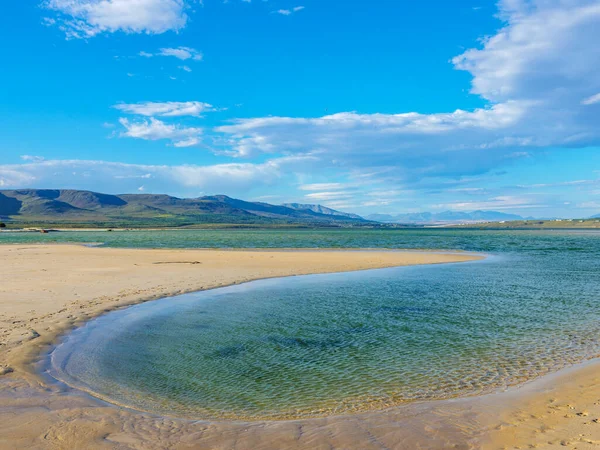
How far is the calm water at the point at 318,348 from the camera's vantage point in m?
11.1

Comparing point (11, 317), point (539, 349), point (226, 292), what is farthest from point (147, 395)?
point (226, 292)

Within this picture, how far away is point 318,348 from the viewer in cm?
1538

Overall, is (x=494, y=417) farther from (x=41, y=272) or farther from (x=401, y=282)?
(x=41, y=272)

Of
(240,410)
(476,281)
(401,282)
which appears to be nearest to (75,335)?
(240,410)

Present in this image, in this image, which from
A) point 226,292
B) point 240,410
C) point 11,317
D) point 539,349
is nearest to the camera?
point 240,410

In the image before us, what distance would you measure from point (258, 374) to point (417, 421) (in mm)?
5099

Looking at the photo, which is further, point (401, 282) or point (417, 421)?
point (401, 282)

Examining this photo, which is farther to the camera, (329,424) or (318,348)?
(318,348)

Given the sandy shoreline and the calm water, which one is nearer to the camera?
the sandy shoreline

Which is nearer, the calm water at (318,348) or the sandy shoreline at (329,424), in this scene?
the sandy shoreline at (329,424)

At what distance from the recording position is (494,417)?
9.55 metres

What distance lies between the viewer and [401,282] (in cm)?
3278

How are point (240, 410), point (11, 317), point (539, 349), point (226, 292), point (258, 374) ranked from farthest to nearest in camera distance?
point (226, 292) → point (11, 317) → point (539, 349) → point (258, 374) → point (240, 410)

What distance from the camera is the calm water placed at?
11133 mm
